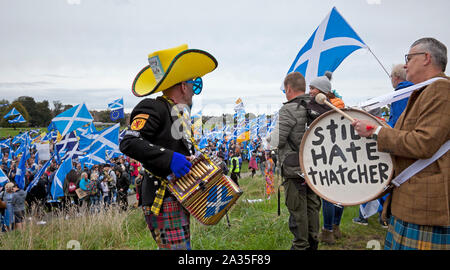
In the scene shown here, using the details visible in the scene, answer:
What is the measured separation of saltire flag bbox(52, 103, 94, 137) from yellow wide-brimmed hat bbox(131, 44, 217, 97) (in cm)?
984

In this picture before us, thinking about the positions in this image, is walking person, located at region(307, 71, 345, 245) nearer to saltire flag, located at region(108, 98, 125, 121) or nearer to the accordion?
the accordion

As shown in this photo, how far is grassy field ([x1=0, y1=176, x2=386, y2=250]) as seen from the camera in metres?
4.82

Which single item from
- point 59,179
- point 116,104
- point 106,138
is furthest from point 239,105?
point 59,179

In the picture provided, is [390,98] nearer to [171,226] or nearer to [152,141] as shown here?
[152,141]

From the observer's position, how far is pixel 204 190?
2613 millimetres

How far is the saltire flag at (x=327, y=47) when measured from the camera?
19.9 ft

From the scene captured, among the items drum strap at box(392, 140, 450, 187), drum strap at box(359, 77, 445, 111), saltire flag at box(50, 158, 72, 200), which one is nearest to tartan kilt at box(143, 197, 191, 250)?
drum strap at box(392, 140, 450, 187)

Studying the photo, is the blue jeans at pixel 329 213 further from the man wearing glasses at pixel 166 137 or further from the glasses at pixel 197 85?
the glasses at pixel 197 85

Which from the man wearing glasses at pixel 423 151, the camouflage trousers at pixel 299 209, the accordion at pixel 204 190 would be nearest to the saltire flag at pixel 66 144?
the camouflage trousers at pixel 299 209

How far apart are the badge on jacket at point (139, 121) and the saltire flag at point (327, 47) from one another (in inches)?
159

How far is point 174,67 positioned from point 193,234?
12.2 feet

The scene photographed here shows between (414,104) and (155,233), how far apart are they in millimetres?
2358

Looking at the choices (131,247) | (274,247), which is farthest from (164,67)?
(131,247)
